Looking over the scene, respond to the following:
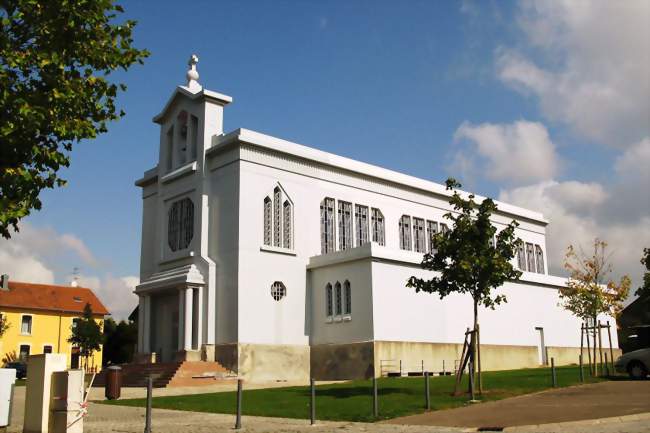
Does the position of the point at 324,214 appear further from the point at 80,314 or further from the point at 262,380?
the point at 80,314

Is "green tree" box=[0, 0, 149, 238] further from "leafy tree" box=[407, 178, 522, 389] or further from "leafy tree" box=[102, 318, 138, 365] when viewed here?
"leafy tree" box=[102, 318, 138, 365]

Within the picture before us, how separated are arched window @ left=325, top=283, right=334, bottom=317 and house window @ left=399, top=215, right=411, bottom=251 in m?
8.03

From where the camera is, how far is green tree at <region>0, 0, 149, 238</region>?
45.2ft

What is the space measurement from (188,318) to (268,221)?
6.38 m

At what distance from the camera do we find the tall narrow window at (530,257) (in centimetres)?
5372

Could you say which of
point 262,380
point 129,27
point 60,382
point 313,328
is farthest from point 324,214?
point 60,382

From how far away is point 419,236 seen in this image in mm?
44469

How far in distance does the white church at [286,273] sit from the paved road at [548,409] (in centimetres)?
1380

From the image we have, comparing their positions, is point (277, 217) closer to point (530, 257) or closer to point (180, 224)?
point (180, 224)

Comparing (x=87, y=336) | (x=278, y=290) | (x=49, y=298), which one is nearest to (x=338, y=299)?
(x=278, y=290)

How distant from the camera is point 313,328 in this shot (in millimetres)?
37000

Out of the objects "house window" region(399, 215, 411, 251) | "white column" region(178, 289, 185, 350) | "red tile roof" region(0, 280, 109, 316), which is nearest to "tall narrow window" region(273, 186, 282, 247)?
"white column" region(178, 289, 185, 350)

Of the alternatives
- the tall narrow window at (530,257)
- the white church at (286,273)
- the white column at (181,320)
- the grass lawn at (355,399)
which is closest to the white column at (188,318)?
the white church at (286,273)

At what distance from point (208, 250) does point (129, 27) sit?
21.8m
